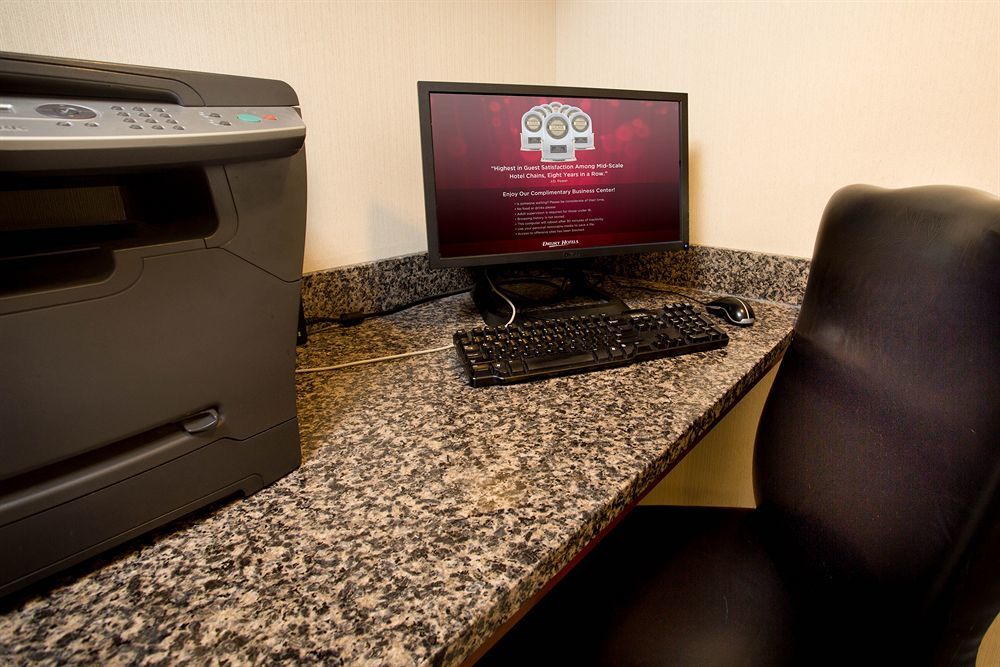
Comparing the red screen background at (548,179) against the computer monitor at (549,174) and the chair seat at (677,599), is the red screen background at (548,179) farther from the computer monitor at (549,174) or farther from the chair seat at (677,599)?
the chair seat at (677,599)

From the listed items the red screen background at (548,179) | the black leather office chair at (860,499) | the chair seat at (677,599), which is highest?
the red screen background at (548,179)

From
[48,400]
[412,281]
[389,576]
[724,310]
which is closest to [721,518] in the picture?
[724,310]

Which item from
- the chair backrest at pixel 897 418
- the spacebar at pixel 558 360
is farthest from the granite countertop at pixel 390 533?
the chair backrest at pixel 897 418

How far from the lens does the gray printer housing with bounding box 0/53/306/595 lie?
0.34 meters

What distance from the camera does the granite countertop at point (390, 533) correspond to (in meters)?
0.35

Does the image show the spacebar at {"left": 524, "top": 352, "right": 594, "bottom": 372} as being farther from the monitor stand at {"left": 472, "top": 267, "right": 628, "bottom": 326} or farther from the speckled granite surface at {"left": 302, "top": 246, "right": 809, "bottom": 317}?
the speckled granite surface at {"left": 302, "top": 246, "right": 809, "bottom": 317}

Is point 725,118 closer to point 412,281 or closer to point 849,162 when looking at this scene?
point 849,162

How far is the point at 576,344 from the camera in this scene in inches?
30.5

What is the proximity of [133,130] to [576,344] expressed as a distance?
574 mm

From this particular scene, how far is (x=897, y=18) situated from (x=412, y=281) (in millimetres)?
940

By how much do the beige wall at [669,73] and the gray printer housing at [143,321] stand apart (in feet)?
1.35

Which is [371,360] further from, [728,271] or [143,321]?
[728,271]

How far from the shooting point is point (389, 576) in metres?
0.40

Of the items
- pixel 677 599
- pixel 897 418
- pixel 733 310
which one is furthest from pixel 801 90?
pixel 677 599
